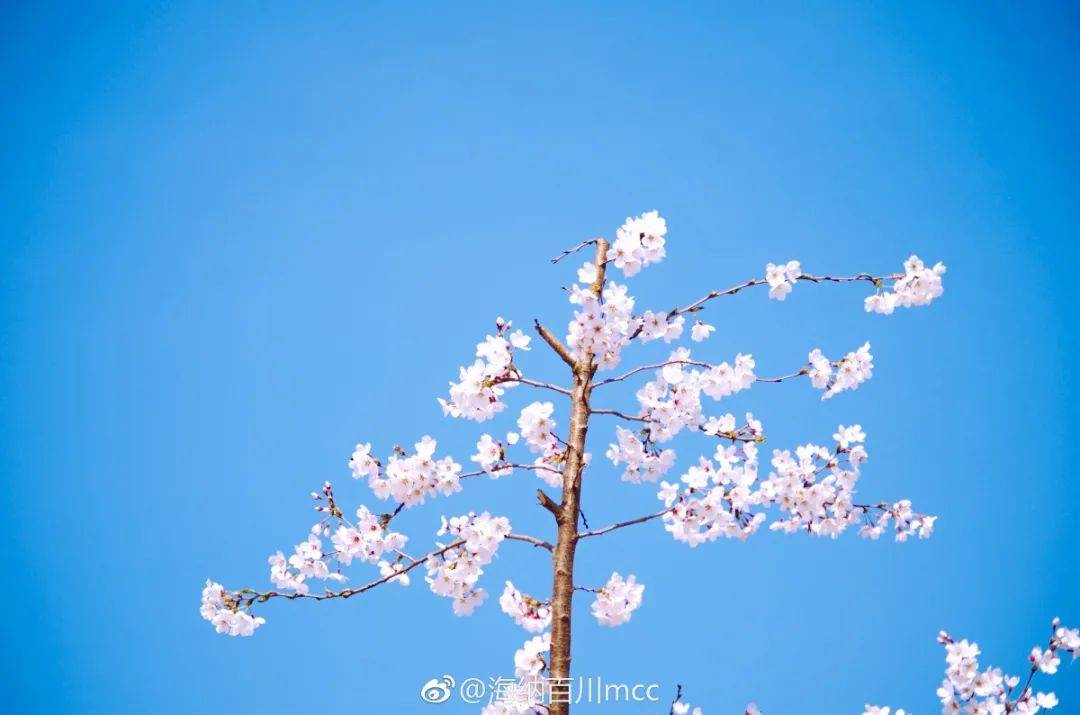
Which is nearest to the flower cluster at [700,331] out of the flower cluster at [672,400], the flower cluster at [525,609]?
the flower cluster at [672,400]

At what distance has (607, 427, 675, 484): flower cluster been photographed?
3979mm

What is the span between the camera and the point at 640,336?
378cm

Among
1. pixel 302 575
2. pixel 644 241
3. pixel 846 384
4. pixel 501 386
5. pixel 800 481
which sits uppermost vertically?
pixel 644 241

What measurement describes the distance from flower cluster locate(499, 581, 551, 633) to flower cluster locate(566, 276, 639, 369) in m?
1.06

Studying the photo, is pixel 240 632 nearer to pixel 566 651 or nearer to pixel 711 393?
pixel 566 651

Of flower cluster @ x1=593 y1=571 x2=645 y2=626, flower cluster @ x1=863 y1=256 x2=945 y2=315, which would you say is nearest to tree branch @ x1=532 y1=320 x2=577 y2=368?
flower cluster @ x1=593 y1=571 x2=645 y2=626

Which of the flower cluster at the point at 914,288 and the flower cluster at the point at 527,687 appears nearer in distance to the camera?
the flower cluster at the point at 527,687

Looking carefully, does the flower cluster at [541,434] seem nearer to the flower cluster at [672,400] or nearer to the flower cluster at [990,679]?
the flower cluster at [672,400]

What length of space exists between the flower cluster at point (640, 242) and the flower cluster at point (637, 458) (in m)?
0.80

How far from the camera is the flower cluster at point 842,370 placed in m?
4.18

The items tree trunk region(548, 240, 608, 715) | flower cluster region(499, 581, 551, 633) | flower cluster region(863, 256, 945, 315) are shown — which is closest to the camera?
tree trunk region(548, 240, 608, 715)

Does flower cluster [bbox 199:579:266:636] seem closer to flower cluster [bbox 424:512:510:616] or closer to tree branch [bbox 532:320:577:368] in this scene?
flower cluster [bbox 424:512:510:616]

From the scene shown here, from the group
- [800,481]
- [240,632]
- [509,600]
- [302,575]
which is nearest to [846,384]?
[800,481]

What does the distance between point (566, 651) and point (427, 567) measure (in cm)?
78
